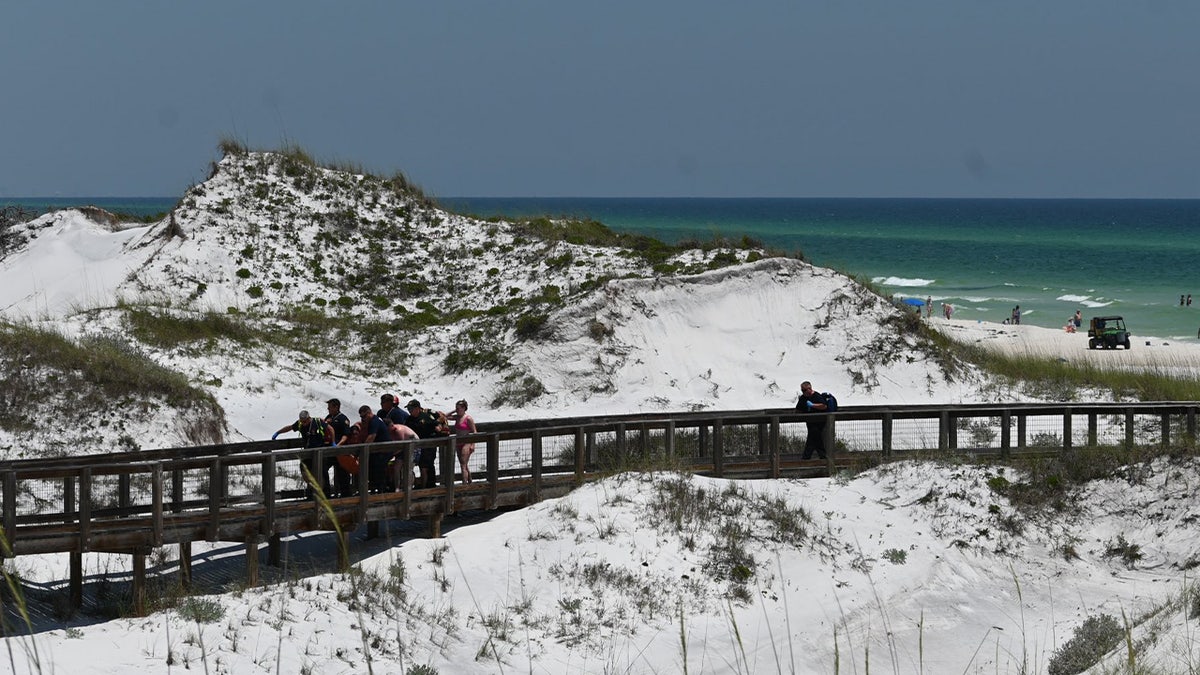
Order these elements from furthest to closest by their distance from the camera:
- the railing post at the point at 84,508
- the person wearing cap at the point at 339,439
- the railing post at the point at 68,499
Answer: the person wearing cap at the point at 339,439
the railing post at the point at 68,499
the railing post at the point at 84,508

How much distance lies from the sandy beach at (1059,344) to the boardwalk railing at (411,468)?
19.0 meters

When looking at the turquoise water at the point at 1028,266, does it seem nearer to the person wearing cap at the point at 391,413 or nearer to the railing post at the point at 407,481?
the person wearing cap at the point at 391,413

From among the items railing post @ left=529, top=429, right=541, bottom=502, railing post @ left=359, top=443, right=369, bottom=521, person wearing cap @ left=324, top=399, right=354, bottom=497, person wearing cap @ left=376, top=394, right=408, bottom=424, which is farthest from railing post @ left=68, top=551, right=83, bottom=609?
railing post @ left=529, top=429, right=541, bottom=502

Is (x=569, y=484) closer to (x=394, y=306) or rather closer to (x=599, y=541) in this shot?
(x=599, y=541)

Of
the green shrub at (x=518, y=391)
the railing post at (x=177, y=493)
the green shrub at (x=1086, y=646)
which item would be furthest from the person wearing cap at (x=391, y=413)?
the green shrub at (x=518, y=391)

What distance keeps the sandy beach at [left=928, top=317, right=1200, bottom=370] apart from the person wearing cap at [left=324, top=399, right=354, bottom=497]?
29026 mm

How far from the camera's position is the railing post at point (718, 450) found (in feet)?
72.7

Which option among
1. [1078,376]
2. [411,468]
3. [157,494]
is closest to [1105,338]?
[1078,376]

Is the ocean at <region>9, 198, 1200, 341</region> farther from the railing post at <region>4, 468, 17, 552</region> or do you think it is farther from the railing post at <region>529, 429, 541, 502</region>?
the railing post at <region>4, 468, 17, 552</region>

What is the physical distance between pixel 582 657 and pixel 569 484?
5.55 metres

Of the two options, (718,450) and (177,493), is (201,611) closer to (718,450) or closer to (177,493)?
(177,493)

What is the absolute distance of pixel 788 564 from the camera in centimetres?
1864

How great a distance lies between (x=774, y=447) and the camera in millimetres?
22656

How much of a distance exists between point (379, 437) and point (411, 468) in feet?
2.50
